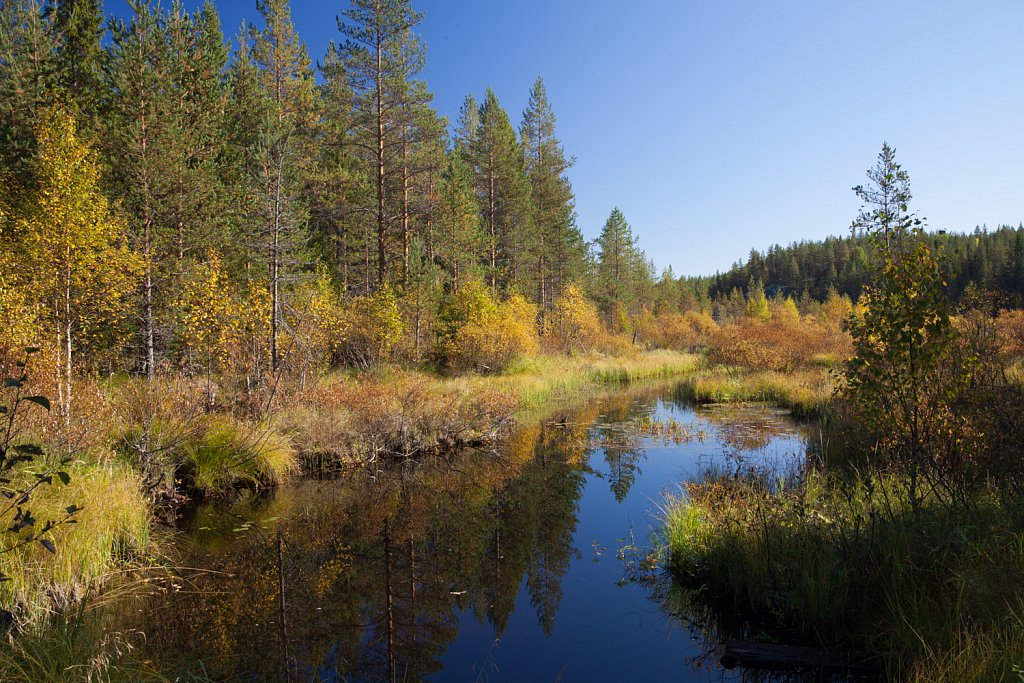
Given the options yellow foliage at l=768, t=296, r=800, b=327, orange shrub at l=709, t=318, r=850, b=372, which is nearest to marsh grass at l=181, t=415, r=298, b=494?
orange shrub at l=709, t=318, r=850, b=372

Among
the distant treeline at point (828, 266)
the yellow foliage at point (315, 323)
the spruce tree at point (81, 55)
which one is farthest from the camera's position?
the distant treeline at point (828, 266)

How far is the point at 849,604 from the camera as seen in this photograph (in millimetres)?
4965

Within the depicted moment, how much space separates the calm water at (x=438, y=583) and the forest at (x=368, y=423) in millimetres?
63

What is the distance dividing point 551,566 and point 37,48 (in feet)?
74.5

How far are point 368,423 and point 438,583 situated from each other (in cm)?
637

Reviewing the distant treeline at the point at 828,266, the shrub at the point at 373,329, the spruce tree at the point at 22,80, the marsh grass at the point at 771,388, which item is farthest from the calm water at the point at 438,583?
the distant treeline at the point at 828,266

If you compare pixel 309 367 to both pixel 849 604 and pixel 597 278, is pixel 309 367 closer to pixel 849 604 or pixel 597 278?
pixel 849 604

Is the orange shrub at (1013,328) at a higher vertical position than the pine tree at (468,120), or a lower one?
lower

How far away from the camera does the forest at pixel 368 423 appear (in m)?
5.03

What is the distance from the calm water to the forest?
63 millimetres

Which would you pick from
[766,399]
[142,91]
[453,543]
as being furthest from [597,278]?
[453,543]

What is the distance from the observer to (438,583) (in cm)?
685

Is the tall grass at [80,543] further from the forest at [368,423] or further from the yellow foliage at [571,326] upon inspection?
the yellow foliage at [571,326]

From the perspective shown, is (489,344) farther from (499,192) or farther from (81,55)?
(81,55)
